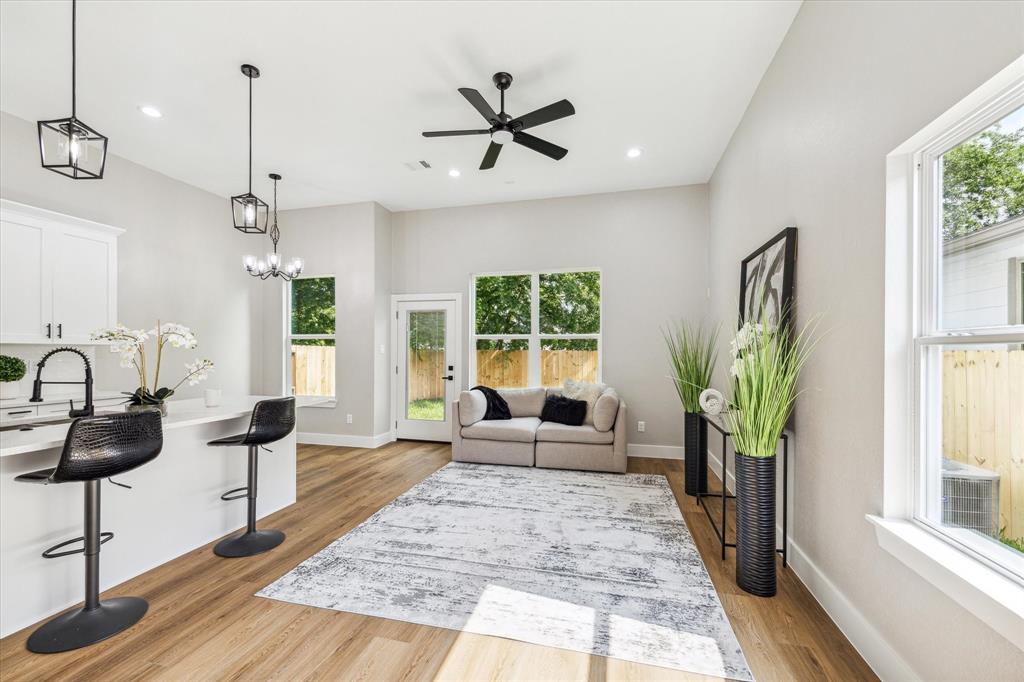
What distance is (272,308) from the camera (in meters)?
5.88

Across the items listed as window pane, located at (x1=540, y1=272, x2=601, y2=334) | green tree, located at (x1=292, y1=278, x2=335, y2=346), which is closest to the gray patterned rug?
window pane, located at (x1=540, y1=272, x2=601, y2=334)

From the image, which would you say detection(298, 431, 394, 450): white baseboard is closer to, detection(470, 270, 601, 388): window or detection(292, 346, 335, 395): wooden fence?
detection(292, 346, 335, 395): wooden fence

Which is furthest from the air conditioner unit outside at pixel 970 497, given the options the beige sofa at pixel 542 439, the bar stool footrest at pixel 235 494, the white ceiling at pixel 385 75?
the bar stool footrest at pixel 235 494

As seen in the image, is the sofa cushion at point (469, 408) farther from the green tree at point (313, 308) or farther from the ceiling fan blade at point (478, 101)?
the ceiling fan blade at point (478, 101)

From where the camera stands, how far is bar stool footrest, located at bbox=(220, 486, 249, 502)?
2805 millimetres

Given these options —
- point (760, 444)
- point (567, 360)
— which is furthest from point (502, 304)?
point (760, 444)

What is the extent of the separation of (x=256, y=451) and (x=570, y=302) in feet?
12.0

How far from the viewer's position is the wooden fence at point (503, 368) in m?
5.34

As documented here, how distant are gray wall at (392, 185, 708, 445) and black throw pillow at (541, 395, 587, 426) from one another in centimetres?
63

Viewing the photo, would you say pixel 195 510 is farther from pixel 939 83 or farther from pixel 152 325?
pixel 939 83

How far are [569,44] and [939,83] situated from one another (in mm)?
1871

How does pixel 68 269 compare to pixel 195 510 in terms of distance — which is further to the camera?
pixel 68 269

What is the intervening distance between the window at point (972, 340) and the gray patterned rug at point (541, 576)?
0.96 metres

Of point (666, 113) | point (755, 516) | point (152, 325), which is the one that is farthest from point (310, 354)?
point (755, 516)
